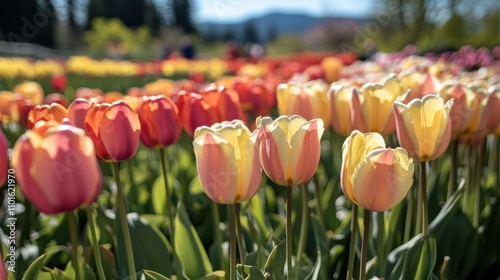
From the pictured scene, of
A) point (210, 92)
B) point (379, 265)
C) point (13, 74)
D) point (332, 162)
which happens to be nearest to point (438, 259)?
point (379, 265)

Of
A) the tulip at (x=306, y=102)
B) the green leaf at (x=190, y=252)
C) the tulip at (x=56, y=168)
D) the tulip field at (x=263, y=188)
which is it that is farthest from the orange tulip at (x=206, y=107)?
the tulip at (x=56, y=168)

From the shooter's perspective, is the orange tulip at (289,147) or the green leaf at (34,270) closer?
the orange tulip at (289,147)

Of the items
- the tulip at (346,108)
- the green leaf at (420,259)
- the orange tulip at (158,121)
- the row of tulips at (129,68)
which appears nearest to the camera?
the green leaf at (420,259)

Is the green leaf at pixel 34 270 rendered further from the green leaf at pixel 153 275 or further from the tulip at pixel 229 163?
the tulip at pixel 229 163

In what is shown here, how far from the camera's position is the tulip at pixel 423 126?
112 cm

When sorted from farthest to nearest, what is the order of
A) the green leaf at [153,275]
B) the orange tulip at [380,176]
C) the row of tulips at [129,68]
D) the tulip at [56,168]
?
the row of tulips at [129,68]
the green leaf at [153,275]
the orange tulip at [380,176]
the tulip at [56,168]

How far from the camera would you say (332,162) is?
242 centimetres

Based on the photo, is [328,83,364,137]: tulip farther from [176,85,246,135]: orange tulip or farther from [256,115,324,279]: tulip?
[256,115,324,279]: tulip

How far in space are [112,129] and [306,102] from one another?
65cm

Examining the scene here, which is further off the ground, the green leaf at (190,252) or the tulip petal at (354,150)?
the tulip petal at (354,150)

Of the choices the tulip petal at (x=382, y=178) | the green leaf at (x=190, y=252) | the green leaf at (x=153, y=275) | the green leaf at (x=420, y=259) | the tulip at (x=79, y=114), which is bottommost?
the green leaf at (x=190, y=252)

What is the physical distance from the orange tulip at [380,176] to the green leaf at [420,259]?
0.97 feet

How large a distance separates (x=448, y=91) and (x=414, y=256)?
1.75 feet

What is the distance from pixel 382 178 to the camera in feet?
2.97
